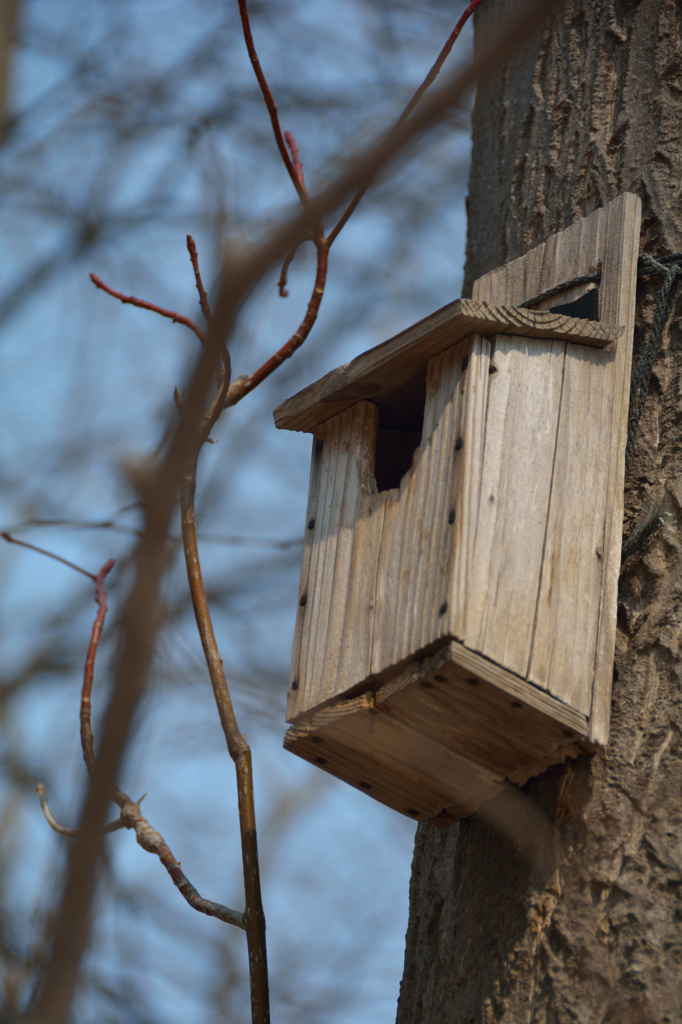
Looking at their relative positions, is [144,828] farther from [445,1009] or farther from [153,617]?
[153,617]

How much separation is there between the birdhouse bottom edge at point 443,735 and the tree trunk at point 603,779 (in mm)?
73

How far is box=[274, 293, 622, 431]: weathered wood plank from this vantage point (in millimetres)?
1763

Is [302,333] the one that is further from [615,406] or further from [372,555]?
[615,406]

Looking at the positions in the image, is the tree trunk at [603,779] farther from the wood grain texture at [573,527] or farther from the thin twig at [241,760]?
the thin twig at [241,760]

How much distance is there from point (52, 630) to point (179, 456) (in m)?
4.39

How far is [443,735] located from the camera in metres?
1.77

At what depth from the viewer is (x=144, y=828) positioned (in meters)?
2.00

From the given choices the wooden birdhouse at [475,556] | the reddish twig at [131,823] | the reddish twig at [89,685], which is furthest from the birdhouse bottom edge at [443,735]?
the reddish twig at [89,685]

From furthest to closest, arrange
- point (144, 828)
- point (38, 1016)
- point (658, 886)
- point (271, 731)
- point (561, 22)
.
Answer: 1. point (271, 731)
2. point (561, 22)
3. point (144, 828)
4. point (658, 886)
5. point (38, 1016)

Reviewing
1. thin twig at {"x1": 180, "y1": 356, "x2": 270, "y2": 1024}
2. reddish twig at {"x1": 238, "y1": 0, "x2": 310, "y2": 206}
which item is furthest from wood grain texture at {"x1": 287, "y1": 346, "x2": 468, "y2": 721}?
reddish twig at {"x1": 238, "y1": 0, "x2": 310, "y2": 206}

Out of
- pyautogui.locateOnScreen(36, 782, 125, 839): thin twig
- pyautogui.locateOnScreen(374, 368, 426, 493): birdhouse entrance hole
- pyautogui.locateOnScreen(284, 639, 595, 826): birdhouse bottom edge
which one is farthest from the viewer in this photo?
pyautogui.locateOnScreen(374, 368, 426, 493): birdhouse entrance hole

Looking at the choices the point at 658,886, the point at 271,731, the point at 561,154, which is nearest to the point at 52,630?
the point at 271,731

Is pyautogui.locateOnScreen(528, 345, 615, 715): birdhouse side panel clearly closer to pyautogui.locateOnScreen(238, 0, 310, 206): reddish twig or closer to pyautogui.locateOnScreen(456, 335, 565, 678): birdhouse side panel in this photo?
pyautogui.locateOnScreen(456, 335, 565, 678): birdhouse side panel

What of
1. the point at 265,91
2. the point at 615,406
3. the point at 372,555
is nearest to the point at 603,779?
the point at 372,555
